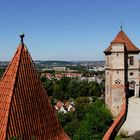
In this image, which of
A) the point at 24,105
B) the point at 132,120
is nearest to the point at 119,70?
the point at 132,120

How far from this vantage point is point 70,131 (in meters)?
38.0

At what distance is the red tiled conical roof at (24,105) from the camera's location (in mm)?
8383

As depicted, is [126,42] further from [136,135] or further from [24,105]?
[24,105]

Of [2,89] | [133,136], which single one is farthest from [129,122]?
[2,89]

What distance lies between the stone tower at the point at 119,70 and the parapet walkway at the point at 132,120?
111 inches

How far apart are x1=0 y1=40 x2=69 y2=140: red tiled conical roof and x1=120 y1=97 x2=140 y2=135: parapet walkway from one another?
1282cm

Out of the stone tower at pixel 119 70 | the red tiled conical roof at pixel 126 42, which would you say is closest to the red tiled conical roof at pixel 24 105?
the stone tower at pixel 119 70

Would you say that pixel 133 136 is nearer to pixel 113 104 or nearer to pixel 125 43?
pixel 113 104

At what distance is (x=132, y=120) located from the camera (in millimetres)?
23906

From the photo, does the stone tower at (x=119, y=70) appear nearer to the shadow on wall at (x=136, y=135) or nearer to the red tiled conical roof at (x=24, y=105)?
the shadow on wall at (x=136, y=135)

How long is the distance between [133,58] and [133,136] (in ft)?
53.2

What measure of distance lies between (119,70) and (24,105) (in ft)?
84.5

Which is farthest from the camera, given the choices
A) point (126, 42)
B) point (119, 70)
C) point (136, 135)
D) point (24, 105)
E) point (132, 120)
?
point (126, 42)

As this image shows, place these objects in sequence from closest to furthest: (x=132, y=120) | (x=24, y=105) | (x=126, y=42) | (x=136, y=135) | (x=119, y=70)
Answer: (x=24, y=105) → (x=136, y=135) → (x=132, y=120) → (x=119, y=70) → (x=126, y=42)
